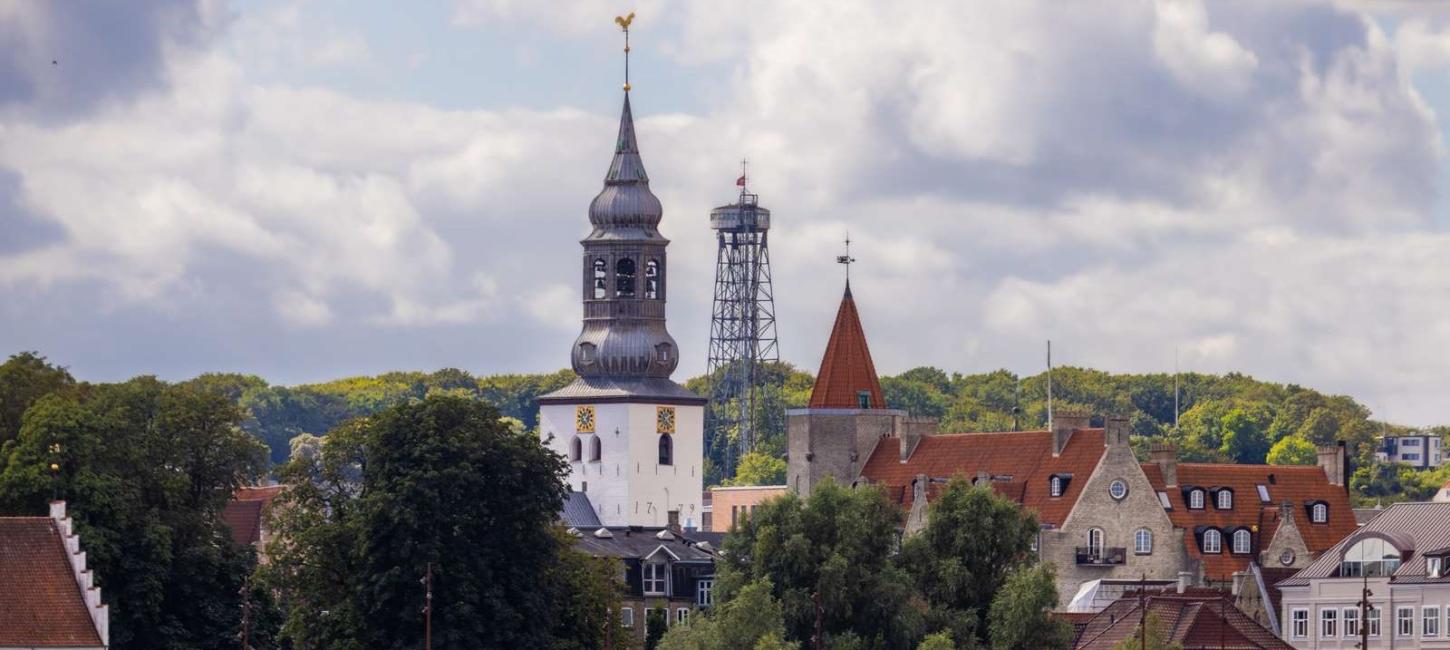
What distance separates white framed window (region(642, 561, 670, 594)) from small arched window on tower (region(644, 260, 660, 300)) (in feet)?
111

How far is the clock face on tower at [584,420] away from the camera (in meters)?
184

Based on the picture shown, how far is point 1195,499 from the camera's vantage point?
14838 cm

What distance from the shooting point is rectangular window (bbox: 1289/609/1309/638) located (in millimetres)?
128125

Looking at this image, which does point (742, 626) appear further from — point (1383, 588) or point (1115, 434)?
point (1115, 434)

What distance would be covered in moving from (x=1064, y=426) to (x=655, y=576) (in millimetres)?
18153

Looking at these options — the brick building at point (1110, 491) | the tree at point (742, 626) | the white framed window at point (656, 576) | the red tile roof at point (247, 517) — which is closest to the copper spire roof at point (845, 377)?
the brick building at point (1110, 491)

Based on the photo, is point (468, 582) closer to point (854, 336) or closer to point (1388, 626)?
point (1388, 626)

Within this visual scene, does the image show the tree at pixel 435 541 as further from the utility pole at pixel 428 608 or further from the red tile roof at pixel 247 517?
the red tile roof at pixel 247 517

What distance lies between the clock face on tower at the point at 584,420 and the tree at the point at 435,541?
60065mm

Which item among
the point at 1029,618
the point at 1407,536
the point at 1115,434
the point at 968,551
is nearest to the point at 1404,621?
the point at 1407,536

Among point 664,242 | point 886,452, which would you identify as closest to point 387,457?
point 886,452

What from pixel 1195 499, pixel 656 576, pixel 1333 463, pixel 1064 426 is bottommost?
pixel 656 576

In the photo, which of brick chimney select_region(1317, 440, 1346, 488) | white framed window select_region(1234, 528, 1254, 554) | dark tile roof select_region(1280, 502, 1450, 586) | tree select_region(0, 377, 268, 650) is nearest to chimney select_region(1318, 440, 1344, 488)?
brick chimney select_region(1317, 440, 1346, 488)

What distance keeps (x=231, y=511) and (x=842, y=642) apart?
206ft
